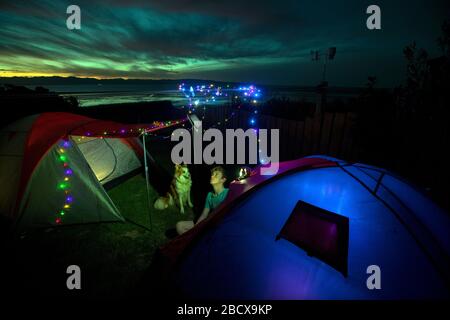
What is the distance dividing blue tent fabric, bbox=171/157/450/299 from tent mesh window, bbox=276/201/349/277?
6 centimetres

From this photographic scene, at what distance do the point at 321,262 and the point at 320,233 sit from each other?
0.93ft

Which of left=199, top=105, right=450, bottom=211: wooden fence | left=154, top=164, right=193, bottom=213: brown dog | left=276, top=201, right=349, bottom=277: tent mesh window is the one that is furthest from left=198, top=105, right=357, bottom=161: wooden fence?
left=276, top=201, right=349, bottom=277: tent mesh window

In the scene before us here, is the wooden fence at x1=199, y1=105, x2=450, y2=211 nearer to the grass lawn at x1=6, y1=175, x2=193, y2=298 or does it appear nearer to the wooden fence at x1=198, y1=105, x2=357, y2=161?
the wooden fence at x1=198, y1=105, x2=357, y2=161

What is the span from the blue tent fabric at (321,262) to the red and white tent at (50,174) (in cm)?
279

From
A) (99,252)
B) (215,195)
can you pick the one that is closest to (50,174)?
(99,252)

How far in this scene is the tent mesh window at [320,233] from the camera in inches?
91.5

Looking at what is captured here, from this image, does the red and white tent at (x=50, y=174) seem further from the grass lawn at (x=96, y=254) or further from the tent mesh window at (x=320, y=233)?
the tent mesh window at (x=320, y=233)

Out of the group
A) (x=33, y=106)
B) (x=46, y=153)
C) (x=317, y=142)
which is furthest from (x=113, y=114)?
(x=317, y=142)

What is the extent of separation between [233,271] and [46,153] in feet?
15.0

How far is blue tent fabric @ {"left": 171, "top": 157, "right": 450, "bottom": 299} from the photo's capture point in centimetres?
216

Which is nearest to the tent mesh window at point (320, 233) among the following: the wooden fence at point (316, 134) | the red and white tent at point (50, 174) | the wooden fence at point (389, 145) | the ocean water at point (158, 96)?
the wooden fence at point (389, 145)

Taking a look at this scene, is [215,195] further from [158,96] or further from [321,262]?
[158,96]
